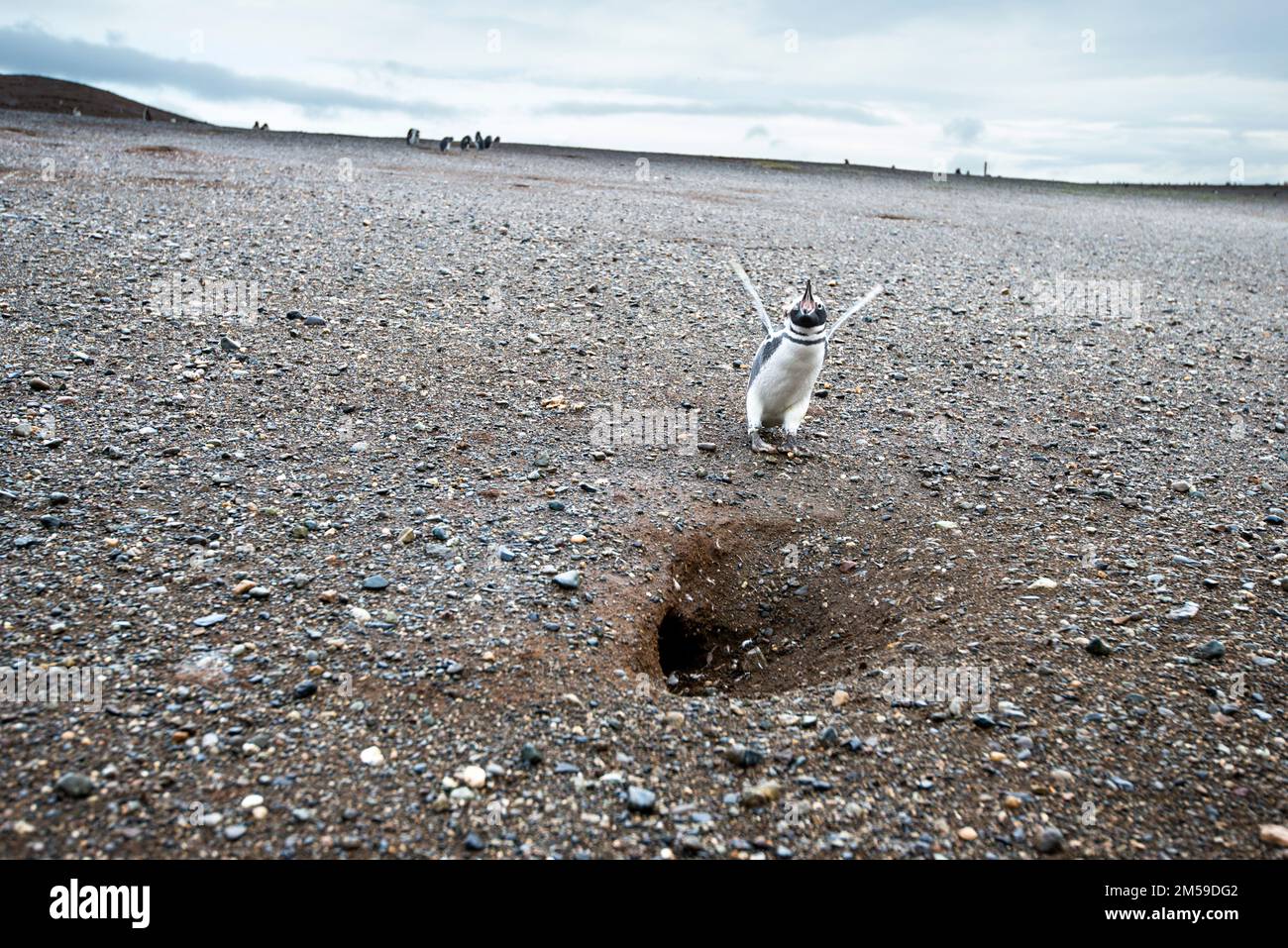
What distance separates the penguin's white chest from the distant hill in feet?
84.6

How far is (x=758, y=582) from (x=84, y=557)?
353 cm

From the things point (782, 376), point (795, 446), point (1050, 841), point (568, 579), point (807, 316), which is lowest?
point (1050, 841)

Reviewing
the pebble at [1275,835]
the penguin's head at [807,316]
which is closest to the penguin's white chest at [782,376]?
the penguin's head at [807,316]

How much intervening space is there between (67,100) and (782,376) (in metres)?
30.4

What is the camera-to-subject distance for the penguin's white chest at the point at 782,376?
6.18 metres

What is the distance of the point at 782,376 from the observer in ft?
20.7

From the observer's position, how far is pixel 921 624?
4629mm

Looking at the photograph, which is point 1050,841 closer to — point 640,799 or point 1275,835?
point 1275,835

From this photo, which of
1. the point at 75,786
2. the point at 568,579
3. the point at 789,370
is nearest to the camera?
the point at 75,786

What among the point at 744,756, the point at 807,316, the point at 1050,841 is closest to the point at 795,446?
the point at 807,316

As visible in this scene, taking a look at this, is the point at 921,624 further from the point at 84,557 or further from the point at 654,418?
the point at 84,557

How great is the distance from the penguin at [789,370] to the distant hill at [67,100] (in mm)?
25779
